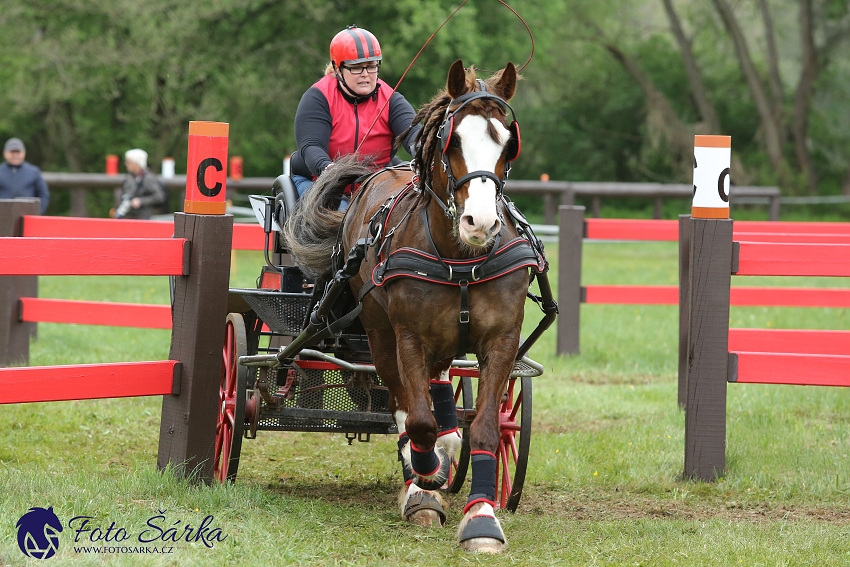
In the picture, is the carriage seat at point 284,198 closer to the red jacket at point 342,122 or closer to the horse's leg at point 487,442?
the red jacket at point 342,122

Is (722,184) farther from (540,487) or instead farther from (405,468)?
(405,468)

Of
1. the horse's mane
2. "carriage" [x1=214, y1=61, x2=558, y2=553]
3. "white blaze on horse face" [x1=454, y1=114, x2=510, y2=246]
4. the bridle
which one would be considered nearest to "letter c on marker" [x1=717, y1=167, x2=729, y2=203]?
"carriage" [x1=214, y1=61, x2=558, y2=553]

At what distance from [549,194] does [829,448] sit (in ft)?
49.3

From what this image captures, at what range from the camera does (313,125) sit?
5.63 m

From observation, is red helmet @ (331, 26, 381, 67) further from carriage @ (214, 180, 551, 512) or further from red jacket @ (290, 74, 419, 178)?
carriage @ (214, 180, 551, 512)

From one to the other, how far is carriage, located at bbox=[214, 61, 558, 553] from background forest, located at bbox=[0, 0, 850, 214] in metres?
19.7

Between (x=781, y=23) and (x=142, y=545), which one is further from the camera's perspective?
(x=781, y=23)

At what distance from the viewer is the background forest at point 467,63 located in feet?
78.9

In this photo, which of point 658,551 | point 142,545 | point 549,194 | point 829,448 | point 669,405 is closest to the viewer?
point 142,545

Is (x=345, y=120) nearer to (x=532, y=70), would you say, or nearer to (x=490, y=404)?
(x=490, y=404)

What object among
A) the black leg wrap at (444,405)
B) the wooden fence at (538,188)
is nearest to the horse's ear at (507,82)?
the black leg wrap at (444,405)

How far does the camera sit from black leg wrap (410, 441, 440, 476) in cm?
449

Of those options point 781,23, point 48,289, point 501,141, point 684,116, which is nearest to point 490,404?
point 501,141

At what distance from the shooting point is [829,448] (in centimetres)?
623
